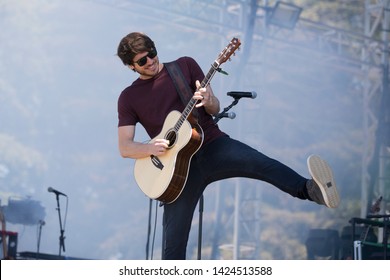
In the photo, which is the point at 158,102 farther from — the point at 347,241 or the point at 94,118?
the point at 94,118

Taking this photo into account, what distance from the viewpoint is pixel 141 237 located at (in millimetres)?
10359

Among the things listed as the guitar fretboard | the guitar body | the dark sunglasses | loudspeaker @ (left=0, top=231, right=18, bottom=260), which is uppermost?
the dark sunglasses

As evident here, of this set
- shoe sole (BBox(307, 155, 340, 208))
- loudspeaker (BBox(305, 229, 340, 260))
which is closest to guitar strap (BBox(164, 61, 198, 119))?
shoe sole (BBox(307, 155, 340, 208))

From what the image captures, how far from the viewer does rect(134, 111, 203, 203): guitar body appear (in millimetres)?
4180

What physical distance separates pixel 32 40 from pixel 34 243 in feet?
8.16

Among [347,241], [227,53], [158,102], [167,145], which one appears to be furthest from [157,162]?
[347,241]

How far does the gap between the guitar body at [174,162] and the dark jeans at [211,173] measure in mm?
57

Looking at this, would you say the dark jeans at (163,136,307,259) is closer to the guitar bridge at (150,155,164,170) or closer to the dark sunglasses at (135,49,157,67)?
the guitar bridge at (150,155,164,170)

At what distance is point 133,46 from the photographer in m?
4.25

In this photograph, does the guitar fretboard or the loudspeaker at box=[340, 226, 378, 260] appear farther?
the loudspeaker at box=[340, 226, 378, 260]

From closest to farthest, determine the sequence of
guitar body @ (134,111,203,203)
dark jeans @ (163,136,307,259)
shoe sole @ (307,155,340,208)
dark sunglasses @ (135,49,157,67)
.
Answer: shoe sole @ (307,155,340,208) < dark jeans @ (163,136,307,259) < guitar body @ (134,111,203,203) < dark sunglasses @ (135,49,157,67)

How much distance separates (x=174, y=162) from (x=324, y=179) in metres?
0.85
